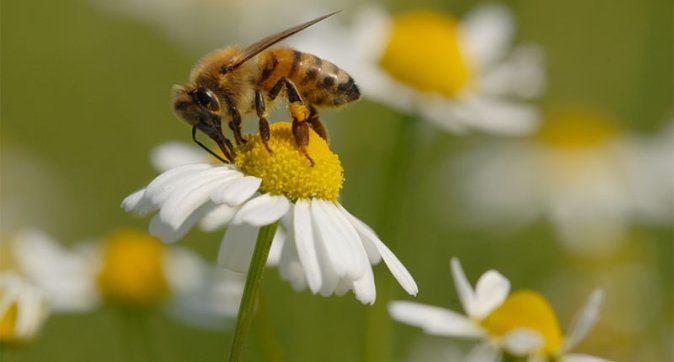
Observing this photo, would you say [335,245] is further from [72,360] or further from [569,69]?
[569,69]

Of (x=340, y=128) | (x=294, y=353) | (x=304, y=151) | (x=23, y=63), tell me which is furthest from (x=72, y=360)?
(x=23, y=63)

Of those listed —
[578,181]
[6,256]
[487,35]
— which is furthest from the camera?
[578,181]

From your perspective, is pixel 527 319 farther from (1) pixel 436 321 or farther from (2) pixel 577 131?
(2) pixel 577 131

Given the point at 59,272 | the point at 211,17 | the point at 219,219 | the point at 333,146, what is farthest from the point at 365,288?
the point at 211,17

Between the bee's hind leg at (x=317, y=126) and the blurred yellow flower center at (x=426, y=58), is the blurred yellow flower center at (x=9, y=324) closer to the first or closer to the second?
the bee's hind leg at (x=317, y=126)

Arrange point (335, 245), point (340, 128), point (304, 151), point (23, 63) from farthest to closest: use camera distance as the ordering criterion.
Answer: point (23, 63) < point (340, 128) < point (304, 151) < point (335, 245)

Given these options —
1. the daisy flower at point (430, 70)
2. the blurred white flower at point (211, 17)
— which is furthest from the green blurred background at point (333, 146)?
the daisy flower at point (430, 70)
